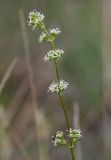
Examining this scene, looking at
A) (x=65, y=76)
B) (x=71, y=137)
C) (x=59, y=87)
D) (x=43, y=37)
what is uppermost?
(x=65, y=76)

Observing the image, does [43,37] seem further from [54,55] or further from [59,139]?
[59,139]

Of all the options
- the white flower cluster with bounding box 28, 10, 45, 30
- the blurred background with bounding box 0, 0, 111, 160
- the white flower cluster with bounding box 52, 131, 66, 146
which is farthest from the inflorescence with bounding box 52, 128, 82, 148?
the blurred background with bounding box 0, 0, 111, 160

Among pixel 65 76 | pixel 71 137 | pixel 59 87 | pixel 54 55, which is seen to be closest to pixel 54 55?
pixel 54 55

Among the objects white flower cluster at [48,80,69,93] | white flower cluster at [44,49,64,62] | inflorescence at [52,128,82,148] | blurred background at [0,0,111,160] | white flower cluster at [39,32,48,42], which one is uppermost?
blurred background at [0,0,111,160]

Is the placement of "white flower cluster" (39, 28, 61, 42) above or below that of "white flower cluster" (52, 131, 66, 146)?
above

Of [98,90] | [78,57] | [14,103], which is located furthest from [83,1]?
[14,103]

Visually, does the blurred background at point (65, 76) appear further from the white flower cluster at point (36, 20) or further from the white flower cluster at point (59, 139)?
the white flower cluster at point (36, 20)

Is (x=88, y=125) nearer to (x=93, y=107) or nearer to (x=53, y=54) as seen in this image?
(x=93, y=107)

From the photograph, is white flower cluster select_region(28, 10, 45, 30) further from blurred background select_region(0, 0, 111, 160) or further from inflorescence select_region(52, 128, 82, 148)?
blurred background select_region(0, 0, 111, 160)

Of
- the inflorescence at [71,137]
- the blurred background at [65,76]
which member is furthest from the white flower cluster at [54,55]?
the blurred background at [65,76]
